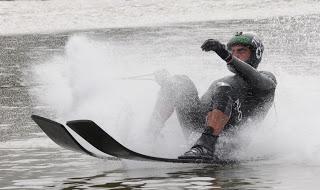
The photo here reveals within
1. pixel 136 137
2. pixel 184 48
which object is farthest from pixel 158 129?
pixel 184 48

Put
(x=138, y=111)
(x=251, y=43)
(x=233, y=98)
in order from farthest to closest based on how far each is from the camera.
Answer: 1. (x=138, y=111)
2. (x=251, y=43)
3. (x=233, y=98)

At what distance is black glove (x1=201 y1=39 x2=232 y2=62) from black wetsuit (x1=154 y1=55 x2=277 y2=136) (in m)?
0.29

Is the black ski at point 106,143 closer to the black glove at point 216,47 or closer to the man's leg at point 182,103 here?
the man's leg at point 182,103

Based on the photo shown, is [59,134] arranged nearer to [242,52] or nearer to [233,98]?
[233,98]

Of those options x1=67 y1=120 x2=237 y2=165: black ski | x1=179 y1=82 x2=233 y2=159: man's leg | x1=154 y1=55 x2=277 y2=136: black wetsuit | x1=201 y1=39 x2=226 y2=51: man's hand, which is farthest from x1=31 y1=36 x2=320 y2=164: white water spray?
x1=201 y1=39 x2=226 y2=51: man's hand

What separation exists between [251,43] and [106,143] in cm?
205

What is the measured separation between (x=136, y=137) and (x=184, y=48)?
13182mm

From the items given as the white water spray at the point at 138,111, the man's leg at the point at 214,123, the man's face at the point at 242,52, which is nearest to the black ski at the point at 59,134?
the white water spray at the point at 138,111

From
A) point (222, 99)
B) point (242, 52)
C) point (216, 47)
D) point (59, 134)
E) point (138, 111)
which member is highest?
point (242, 52)

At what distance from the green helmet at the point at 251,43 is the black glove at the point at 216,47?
2.48 feet

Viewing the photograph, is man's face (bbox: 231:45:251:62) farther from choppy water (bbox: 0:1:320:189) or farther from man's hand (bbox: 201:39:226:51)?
man's hand (bbox: 201:39:226:51)

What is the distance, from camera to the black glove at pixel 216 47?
399 inches

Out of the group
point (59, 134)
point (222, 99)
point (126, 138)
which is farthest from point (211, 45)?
point (59, 134)

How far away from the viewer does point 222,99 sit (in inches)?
412
